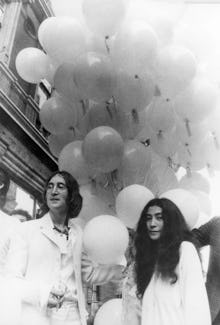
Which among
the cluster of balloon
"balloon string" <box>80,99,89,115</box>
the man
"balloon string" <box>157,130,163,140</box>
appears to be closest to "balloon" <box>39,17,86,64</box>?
the cluster of balloon

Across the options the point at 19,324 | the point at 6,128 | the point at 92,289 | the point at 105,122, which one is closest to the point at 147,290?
the point at 92,289

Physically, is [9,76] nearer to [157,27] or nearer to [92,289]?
[157,27]

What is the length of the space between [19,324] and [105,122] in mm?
1271

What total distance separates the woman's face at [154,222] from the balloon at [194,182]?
0.64m

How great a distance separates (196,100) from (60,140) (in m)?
0.90

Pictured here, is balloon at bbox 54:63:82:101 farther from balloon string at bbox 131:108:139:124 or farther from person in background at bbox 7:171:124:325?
person in background at bbox 7:171:124:325

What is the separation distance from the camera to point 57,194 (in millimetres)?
1764

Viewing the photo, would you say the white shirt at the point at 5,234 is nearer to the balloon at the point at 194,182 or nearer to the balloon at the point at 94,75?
the balloon at the point at 94,75

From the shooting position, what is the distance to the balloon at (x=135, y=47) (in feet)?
7.30

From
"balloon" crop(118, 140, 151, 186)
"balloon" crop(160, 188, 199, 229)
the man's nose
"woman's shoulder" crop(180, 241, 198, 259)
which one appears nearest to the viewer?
"woman's shoulder" crop(180, 241, 198, 259)

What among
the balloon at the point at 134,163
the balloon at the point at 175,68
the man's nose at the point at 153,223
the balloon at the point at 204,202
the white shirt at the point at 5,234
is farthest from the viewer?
the balloon at the point at 175,68

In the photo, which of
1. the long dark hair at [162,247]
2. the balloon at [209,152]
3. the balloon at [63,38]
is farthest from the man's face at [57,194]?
the balloon at [209,152]

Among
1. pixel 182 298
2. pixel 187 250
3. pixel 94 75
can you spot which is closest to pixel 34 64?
pixel 94 75

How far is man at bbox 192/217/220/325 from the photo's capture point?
5.55ft
